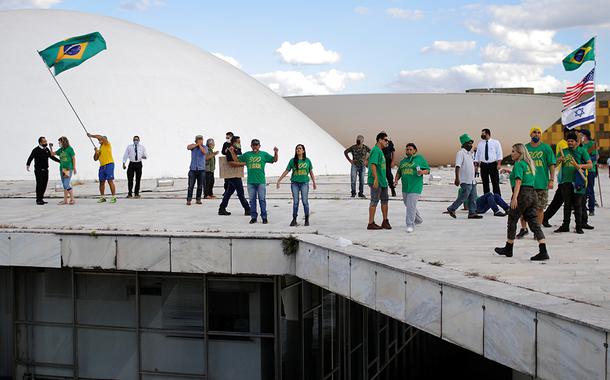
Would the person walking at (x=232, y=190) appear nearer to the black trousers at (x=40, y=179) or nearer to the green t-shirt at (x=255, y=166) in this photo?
the green t-shirt at (x=255, y=166)

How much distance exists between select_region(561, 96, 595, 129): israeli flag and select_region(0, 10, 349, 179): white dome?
44.8ft

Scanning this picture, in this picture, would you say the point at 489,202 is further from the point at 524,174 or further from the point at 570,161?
the point at 524,174

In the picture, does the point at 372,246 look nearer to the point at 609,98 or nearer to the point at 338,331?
the point at 338,331

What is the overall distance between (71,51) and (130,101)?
8.12m

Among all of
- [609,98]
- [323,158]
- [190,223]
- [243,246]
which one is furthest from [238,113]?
[609,98]

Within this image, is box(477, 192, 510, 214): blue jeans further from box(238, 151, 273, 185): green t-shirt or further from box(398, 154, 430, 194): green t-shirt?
box(238, 151, 273, 185): green t-shirt

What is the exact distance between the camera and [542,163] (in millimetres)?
8906

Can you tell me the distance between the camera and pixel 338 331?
10805 mm

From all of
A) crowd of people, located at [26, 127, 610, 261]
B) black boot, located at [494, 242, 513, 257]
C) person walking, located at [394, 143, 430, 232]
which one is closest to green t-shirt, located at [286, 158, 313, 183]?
crowd of people, located at [26, 127, 610, 261]

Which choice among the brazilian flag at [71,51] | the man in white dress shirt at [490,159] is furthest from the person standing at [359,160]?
the brazilian flag at [71,51]

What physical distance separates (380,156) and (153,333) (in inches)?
162

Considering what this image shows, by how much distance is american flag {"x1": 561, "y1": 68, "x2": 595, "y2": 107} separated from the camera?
13.5 meters

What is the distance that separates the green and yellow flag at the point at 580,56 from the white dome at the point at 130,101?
12964mm

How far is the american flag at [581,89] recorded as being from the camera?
13.5m
